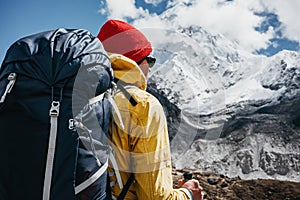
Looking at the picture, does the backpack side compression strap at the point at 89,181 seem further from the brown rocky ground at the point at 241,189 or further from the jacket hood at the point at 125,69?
the brown rocky ground at the point at 241,189

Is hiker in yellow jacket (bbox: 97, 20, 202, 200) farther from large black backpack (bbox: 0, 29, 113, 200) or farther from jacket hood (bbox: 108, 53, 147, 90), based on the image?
large black backpack (bbox: 0, 29, 113, 200)

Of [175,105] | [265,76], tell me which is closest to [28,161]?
[175,105]

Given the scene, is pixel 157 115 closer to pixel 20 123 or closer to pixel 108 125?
pixel 108 125

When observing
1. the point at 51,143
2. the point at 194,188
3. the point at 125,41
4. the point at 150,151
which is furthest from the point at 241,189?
the point at 51,143

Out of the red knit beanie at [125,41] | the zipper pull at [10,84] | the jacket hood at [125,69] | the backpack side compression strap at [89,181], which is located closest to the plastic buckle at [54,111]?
the zipper pull at [10,84]

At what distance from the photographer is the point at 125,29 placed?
193cm

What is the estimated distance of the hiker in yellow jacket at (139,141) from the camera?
158 centimetres

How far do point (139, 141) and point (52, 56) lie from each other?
543 mm

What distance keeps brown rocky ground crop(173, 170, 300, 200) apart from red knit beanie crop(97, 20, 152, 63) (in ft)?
24.6

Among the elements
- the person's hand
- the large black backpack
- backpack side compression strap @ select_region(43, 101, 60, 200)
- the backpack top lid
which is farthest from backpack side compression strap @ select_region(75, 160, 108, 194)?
the person's hand

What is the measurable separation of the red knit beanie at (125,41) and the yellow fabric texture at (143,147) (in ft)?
0.71

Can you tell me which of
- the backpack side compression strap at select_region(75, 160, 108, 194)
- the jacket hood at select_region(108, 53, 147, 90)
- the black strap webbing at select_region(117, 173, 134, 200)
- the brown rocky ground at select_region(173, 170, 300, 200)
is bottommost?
the brown rocky ground at select_region(173, 170, 300, 200)

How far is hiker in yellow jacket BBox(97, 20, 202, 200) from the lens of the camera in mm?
1584

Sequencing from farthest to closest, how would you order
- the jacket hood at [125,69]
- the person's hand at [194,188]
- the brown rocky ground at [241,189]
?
1. the brown rocky ground at [241,189]
2. the person's hand at [194,188]
3. the jacket hood at [125,69]
